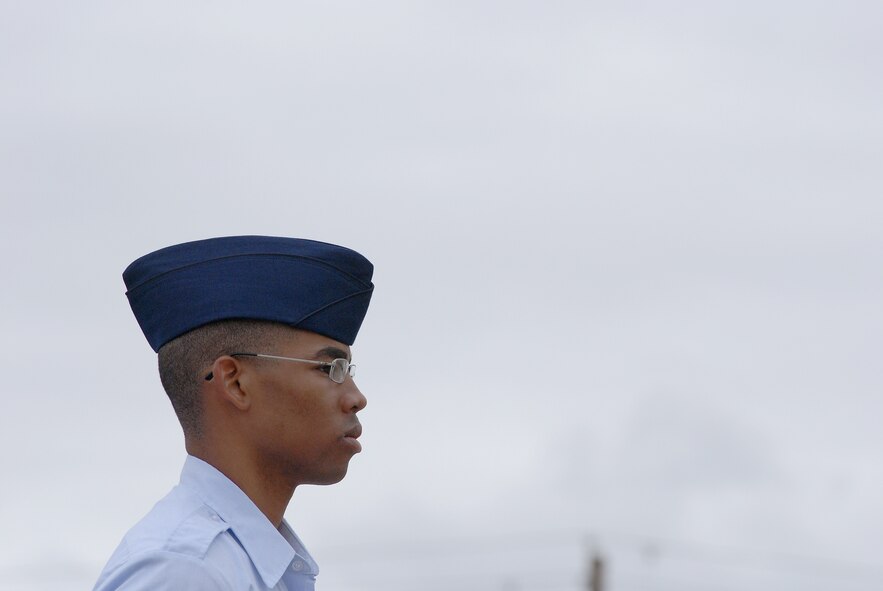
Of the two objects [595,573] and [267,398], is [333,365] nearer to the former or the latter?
[267,398]

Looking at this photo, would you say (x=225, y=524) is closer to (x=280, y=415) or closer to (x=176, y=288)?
(x=280, y=415)

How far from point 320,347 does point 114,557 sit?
0.93m

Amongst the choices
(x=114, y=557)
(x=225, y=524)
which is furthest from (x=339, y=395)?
(x=114, y=557)

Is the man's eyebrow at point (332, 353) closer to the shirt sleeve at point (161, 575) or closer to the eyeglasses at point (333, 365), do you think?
the eyeglasses at point (333, 365)

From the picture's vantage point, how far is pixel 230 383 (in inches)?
207

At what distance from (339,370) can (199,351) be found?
1.34 feet

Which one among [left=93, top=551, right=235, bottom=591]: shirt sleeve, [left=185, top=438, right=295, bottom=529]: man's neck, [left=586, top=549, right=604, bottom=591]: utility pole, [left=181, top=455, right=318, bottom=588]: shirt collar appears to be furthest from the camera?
[left=586, top=549, right=604, bottom=591]: utility pole

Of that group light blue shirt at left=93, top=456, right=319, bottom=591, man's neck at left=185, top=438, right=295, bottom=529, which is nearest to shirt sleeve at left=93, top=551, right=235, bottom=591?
light blue shirt at left=93, top=456, right=319, bottom=591

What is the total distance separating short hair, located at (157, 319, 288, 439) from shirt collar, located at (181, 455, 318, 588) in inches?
5.8

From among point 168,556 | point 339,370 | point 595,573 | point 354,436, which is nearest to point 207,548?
point 168,556

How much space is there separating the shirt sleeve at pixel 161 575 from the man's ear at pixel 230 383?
2.01ft

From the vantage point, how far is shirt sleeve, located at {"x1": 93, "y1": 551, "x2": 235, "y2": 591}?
15.3 ft

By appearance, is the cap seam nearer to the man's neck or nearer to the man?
Result: the man

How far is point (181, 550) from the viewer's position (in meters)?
4.79
